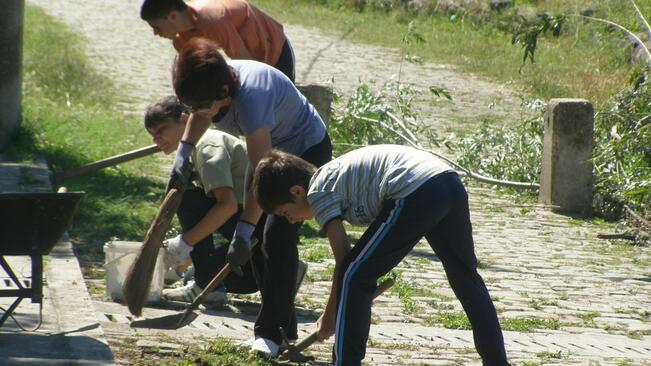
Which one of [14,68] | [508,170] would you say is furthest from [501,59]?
[14,68]

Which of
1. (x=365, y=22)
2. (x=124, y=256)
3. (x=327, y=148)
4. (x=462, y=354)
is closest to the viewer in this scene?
(x=327, y=148)

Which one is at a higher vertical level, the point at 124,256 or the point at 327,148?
the point at 327,148

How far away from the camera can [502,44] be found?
2264 cm

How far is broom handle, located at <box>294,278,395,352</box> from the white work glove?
96 centimetres

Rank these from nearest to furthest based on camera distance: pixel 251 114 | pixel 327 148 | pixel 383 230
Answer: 1. pixel 383 230
2. pixel 251 114
3. pixel 327 148

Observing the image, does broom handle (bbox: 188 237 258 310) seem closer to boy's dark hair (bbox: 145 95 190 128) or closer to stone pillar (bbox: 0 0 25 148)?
boy's dark hair (bbox: 145 95 190 128)

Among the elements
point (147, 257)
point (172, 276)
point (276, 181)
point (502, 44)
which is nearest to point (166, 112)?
point (147, 257)

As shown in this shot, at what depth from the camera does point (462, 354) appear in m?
6.18

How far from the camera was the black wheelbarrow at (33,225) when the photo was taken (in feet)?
17.8

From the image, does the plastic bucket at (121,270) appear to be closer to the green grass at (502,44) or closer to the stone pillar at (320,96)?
the stone pillar at (320,96)

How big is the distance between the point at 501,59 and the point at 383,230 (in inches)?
657

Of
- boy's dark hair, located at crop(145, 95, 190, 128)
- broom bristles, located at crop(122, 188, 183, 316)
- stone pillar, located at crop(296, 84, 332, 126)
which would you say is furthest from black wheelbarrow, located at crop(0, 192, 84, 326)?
stone pillar, located at crop(296, 84, 332, 126)

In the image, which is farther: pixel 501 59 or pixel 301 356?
pixel 501 59

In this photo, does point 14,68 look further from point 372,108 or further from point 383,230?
point 383,230
